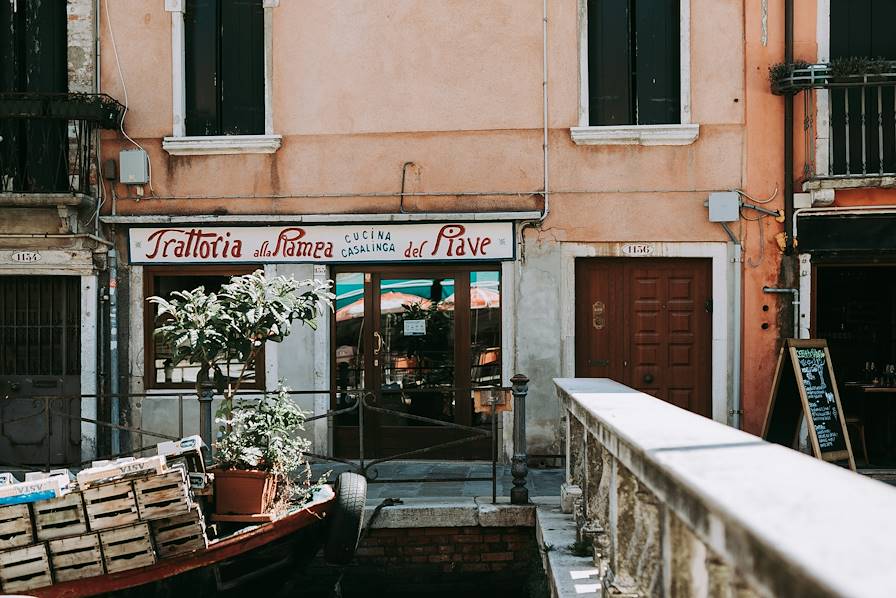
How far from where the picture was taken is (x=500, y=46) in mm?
9234

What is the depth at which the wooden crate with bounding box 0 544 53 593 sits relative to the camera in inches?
209

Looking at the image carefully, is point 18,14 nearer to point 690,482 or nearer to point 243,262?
point 243,262

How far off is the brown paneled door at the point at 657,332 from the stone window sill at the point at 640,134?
124 centimetres

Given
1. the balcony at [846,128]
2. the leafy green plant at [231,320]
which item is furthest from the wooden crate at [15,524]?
the balcony at [846,128]

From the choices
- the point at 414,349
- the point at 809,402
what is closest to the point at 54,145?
the point at 414,349

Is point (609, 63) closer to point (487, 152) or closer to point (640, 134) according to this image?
point (640, 134)

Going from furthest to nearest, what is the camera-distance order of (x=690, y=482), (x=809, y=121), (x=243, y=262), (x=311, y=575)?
(x=243, y=262) → (x=809, y=121) → (x=311, y=575) → (x=690, y=482)

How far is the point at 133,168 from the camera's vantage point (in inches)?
370

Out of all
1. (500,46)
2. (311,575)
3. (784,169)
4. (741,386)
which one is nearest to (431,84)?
(500,46)

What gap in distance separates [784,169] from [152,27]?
689cm

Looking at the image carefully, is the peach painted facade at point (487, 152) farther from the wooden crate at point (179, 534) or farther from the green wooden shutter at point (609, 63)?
the wooden crate at point (179, 534)

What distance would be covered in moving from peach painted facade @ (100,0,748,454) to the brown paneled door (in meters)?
0.17

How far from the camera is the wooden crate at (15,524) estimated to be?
5.30m

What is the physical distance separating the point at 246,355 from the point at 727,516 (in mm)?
4957
